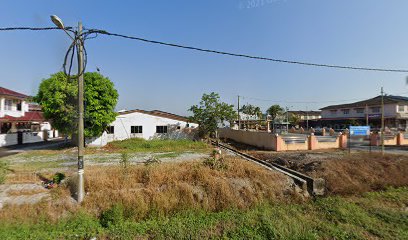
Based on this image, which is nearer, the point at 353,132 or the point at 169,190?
the point at 169,190

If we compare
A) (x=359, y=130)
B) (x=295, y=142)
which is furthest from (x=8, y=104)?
(x=359, y=130)

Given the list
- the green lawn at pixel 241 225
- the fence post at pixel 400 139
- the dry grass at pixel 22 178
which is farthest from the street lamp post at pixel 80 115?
the fence post at pixel 400 139

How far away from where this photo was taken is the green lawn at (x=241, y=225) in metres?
4.85

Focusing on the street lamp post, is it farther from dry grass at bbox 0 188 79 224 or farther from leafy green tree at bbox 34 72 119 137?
leafy green tree at bbox 34 72 119 137

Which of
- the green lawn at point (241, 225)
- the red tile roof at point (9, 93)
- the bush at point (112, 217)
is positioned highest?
the red tile roof at point (9, 93)

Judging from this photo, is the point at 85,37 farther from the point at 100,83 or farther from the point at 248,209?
the point at 100,83

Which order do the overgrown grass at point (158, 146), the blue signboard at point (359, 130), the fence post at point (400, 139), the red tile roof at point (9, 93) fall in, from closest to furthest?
the blue signboard at point (359, 130)
the overgrown grass at point (158, 146)
the fence post at point (400, 139)
the red tile roof at point (9, 93)

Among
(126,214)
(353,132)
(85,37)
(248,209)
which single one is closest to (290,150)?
(353,132)

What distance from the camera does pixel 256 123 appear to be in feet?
122

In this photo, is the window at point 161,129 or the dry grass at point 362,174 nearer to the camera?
the dry grass at point 362,174

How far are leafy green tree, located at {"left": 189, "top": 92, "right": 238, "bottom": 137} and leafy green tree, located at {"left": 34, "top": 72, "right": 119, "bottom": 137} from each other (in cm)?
919

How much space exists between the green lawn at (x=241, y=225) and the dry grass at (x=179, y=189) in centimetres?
30

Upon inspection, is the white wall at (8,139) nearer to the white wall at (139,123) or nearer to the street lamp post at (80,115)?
the white wall at (139,123)

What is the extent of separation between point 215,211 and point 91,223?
11.1ft
